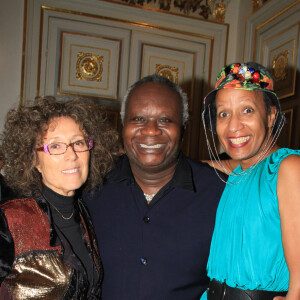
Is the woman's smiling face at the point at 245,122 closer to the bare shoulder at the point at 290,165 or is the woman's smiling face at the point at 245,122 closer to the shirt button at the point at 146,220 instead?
the bare shoulder at the point at 290,165

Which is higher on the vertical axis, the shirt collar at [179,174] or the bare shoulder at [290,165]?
the bare shoulder at [290,165]

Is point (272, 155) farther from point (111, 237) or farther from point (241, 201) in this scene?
point (111, 237)

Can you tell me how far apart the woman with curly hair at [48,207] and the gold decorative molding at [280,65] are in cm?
270

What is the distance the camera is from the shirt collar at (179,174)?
1.89 m

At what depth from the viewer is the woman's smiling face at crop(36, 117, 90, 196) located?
1.66 metres

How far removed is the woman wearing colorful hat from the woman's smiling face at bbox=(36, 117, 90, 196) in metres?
0.69

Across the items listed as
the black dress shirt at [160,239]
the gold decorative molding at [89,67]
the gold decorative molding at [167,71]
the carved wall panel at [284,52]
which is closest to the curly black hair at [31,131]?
the black dress shirt at [160,239]

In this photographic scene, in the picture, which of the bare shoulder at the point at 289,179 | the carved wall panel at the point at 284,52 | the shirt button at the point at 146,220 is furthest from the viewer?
the carved wall panel at the point at 284,52

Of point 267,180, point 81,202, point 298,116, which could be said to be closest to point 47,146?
point 81,202

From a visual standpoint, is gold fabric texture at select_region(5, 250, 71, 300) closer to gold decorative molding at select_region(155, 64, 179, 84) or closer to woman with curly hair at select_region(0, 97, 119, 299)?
woman with curly hair at select_region(0, 97, 119, 299)

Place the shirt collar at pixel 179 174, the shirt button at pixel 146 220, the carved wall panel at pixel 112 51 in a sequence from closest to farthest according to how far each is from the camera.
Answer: the shirt button at pixel 146 220 → the shirt collar at pixel 179 174 → the carved wall panel at pixel 112 51

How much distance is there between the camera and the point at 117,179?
2.02 meters

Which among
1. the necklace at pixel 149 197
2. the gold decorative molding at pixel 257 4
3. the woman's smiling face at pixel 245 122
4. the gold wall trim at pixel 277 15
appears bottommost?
the necklace at pixel 149 197

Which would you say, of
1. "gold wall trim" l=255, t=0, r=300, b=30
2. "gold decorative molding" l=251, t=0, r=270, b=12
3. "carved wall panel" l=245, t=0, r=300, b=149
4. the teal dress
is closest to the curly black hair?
the teal dress
